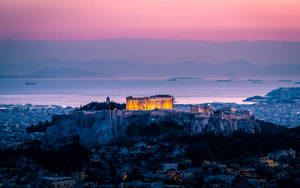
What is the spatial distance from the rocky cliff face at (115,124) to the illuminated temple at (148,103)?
6.48 meters

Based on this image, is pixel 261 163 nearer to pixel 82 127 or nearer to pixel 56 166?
pixel 56 166

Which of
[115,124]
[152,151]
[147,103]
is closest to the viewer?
[152,151]

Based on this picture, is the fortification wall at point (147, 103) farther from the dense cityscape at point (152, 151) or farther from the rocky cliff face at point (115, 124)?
the rocky cliff face at point (115, 124)

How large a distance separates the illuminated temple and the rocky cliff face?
6.48 metres

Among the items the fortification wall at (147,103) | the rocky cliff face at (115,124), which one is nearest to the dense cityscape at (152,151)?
the rocky cliff face at (115,124)

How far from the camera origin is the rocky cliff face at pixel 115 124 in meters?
61.4

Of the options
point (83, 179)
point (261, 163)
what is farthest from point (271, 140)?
point (83, 179)

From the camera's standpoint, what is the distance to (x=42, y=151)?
2277 inches

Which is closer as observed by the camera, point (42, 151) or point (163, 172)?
point (163, 172)

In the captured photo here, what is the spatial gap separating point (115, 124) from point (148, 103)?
10.7 metres

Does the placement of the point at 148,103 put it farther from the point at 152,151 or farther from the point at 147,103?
the point at 152,151

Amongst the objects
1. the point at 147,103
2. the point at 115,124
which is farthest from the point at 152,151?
the point at 147,103

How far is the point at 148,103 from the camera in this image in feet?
240

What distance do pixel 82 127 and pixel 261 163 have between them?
1677cm
